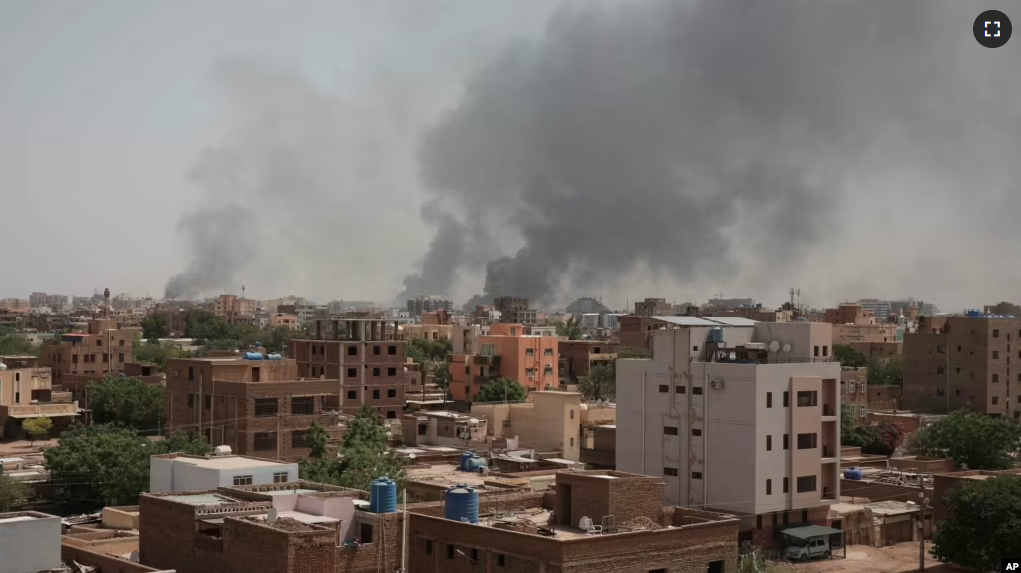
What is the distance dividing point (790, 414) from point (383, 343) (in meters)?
35.4

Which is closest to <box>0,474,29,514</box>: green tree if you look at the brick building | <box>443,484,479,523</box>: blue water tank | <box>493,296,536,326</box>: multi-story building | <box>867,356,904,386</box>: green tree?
the brick building

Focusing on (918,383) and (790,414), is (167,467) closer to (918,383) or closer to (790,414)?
(790,414)

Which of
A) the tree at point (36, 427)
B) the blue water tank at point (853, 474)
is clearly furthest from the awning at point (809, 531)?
the tree at point (36, 427)

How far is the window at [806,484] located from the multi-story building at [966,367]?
4015cm

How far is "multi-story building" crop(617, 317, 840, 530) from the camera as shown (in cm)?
4047

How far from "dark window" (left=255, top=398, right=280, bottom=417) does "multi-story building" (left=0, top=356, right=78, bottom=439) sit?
2583 cm

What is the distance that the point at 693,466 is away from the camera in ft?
138

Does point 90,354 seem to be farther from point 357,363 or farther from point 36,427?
point 357,363

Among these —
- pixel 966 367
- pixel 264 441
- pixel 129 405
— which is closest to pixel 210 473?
pixel 264 441

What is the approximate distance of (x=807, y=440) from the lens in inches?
1649

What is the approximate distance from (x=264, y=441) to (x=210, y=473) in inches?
700

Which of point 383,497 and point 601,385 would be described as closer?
point 383,497

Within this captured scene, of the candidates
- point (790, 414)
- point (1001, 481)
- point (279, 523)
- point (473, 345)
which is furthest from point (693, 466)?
point (473, 345)

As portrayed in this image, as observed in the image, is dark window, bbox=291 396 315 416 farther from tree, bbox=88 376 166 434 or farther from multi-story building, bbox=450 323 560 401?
multi-story building, bbox=450 323 560 401
